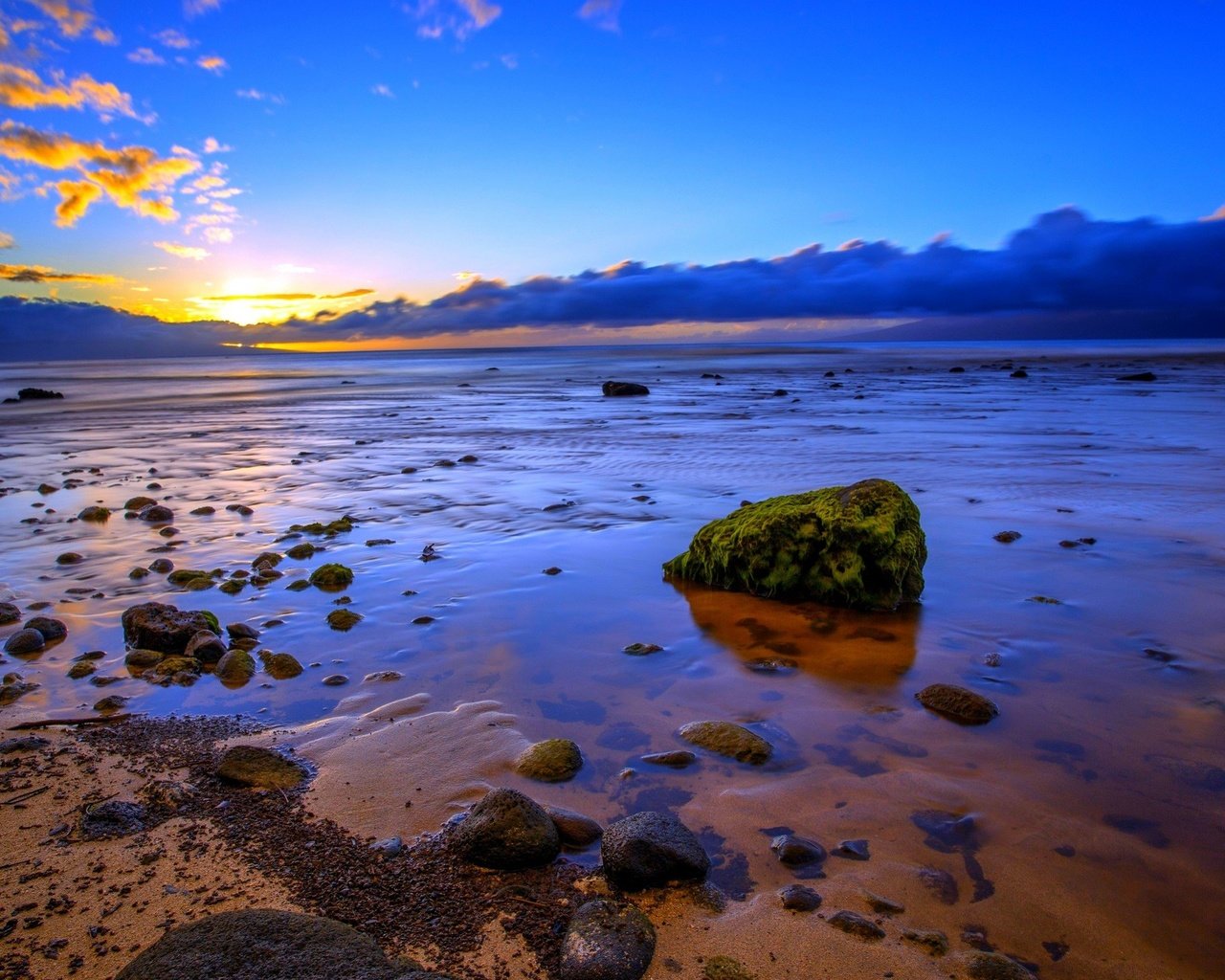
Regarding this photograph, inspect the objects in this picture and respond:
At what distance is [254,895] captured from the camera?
248cm

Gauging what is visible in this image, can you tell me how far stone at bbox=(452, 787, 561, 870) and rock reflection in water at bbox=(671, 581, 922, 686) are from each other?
1.94 m

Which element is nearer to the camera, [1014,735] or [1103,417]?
[1014,735]

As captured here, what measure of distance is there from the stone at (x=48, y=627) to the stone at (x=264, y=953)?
11.6 ft

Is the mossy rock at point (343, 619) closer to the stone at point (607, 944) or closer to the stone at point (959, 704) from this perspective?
the stone at point (607, 944)

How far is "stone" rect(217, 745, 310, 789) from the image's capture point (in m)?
3.15

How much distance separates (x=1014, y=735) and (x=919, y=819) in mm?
903

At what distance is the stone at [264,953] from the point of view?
194 cm

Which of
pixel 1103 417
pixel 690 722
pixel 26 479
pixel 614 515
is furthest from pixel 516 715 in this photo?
pixel 1103 417

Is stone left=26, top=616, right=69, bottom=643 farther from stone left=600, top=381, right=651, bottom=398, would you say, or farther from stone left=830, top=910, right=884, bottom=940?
stone left=600, top=381, right=651, bottom=398

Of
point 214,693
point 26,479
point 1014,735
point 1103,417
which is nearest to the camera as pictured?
point 1014,735

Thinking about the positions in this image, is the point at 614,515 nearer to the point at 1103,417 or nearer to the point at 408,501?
the point at 408,501

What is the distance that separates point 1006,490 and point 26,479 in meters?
13.6

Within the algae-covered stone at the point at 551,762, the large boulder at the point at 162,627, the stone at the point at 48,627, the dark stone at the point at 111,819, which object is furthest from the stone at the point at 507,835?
the stone at the point at 48,627

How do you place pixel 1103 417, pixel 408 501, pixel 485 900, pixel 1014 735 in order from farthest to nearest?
pixel 1103 417, pixel 408 501, pixel 1014 735, pixel 485 900
